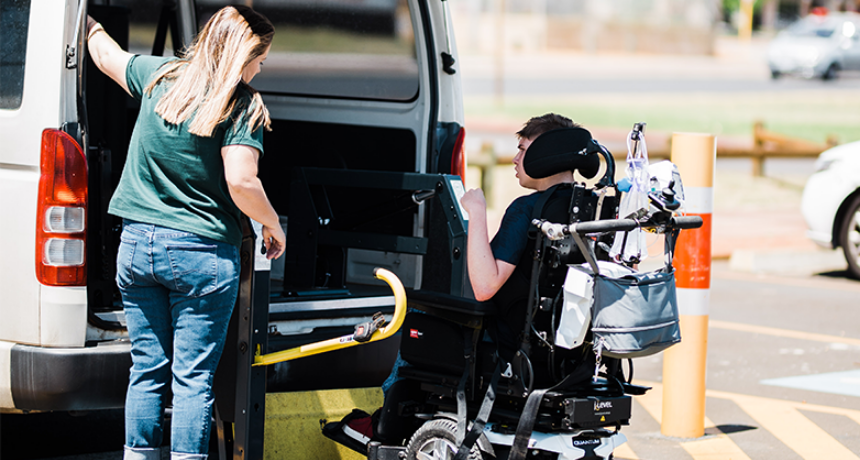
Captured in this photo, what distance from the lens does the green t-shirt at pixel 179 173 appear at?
3.33 m

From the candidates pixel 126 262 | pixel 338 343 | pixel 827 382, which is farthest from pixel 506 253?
pixel 827 382

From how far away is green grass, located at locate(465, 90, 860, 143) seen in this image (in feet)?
66.3

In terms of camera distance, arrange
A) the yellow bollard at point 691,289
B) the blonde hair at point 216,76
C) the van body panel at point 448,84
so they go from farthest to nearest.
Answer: the van body panel at point 448,84
the yellow bollard at point 691,289
the blonde hair at point 216,76

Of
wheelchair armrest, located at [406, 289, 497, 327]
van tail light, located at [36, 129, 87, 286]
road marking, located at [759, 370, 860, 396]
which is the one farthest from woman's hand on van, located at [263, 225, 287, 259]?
road marking, located at [759, 370, 860, 396]

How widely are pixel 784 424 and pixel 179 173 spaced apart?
3368mm

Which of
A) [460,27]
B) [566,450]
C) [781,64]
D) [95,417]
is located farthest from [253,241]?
[460,27]

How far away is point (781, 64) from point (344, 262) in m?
31.5

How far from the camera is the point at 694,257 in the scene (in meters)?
4.64

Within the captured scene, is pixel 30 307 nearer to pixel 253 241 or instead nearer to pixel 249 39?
pixel 253 241

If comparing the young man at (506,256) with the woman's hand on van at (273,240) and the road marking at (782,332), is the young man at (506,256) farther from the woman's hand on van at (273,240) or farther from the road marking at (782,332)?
the road marking at (782,332)

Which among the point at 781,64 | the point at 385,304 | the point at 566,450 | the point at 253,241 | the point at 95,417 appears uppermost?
the point at 781,64

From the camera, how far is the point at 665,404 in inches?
193

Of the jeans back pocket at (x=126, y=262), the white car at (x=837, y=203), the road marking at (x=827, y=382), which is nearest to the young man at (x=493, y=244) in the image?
the jeans back pocket at (x=126, y=262)

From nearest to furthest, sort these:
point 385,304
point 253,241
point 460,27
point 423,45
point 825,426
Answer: point 253,241
point 385,304
point 423,45
point 825,426
point 460,27
